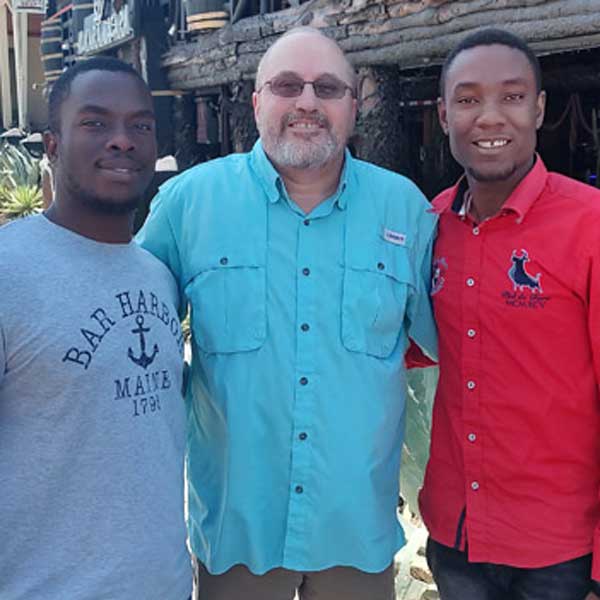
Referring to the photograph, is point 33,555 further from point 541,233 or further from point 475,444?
point 541,233

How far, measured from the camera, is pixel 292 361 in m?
2.07

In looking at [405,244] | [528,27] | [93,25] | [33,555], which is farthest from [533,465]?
[93,25]

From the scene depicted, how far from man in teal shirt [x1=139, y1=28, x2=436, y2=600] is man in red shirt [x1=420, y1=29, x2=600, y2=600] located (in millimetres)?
163

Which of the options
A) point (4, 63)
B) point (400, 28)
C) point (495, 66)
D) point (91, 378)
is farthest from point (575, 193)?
point (4, 63)

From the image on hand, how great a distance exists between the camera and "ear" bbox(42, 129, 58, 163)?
5.79ft

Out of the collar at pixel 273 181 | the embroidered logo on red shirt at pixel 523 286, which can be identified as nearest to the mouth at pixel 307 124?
the collar at pixel 273 181

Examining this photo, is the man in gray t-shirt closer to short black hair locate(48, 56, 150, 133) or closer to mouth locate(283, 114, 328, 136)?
short black hair locate(48, 56, 150, 133)

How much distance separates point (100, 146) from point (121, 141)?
0.05m

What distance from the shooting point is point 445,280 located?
2.09 meters

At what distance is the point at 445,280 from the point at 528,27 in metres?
3.26

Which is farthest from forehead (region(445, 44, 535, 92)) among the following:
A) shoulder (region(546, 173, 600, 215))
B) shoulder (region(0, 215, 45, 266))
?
shoulder (region(0, 215, 45, 266))

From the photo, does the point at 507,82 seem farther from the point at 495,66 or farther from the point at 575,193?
the point at 575,193

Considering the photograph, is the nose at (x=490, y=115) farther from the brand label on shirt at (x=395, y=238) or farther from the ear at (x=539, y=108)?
the brand label on shirt at (x=395, y=238)

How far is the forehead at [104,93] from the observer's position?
1.73 m
